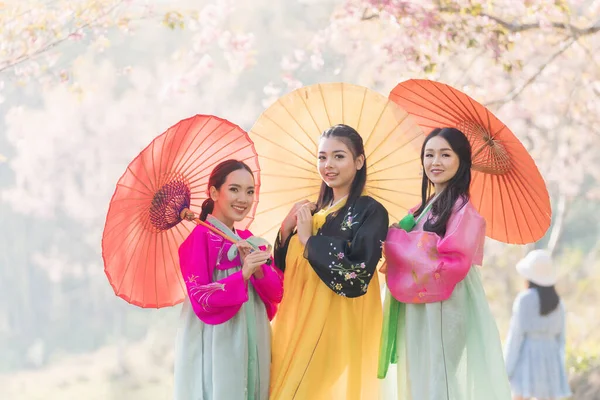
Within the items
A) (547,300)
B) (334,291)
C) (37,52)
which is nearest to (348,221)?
(334,291)

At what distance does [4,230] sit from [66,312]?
1134mm

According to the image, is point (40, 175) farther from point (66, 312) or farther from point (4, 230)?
point (66, 312)

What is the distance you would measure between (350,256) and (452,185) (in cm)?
59

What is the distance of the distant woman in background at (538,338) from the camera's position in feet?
20.3

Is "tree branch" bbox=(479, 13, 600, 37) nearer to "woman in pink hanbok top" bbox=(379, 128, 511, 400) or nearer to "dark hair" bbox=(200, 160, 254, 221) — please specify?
"woman in pink hanbok top" bbox=(379, 128, 511, 400)

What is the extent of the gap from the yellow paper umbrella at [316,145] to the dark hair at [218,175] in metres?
0.34

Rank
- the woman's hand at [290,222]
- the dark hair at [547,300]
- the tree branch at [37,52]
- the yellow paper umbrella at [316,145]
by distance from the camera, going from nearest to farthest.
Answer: the woman's hand at [290,222] → the yellow paper umbrella at [316,145] → the dark hair at [547,300] → the tree branch at [37,52]

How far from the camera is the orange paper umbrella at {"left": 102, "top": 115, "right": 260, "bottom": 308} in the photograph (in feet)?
10.6

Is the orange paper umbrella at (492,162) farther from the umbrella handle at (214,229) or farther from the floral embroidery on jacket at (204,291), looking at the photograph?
the floral embroidery on jacket at (204,291)

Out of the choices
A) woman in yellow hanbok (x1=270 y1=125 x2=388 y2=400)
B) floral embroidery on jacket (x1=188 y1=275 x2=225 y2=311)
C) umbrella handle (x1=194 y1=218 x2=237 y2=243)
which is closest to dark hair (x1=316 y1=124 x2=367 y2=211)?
woman in yellow hanbok (x1=270 y1=125 x2=388 y2=400)

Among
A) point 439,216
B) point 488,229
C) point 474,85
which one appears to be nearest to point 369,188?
point 439,216

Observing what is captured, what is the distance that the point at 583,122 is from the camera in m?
9.30

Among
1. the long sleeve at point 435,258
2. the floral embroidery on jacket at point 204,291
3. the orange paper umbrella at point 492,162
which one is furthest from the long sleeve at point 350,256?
the orange paper umbrella at point 492,162

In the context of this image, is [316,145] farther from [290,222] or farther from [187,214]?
[187,214]
